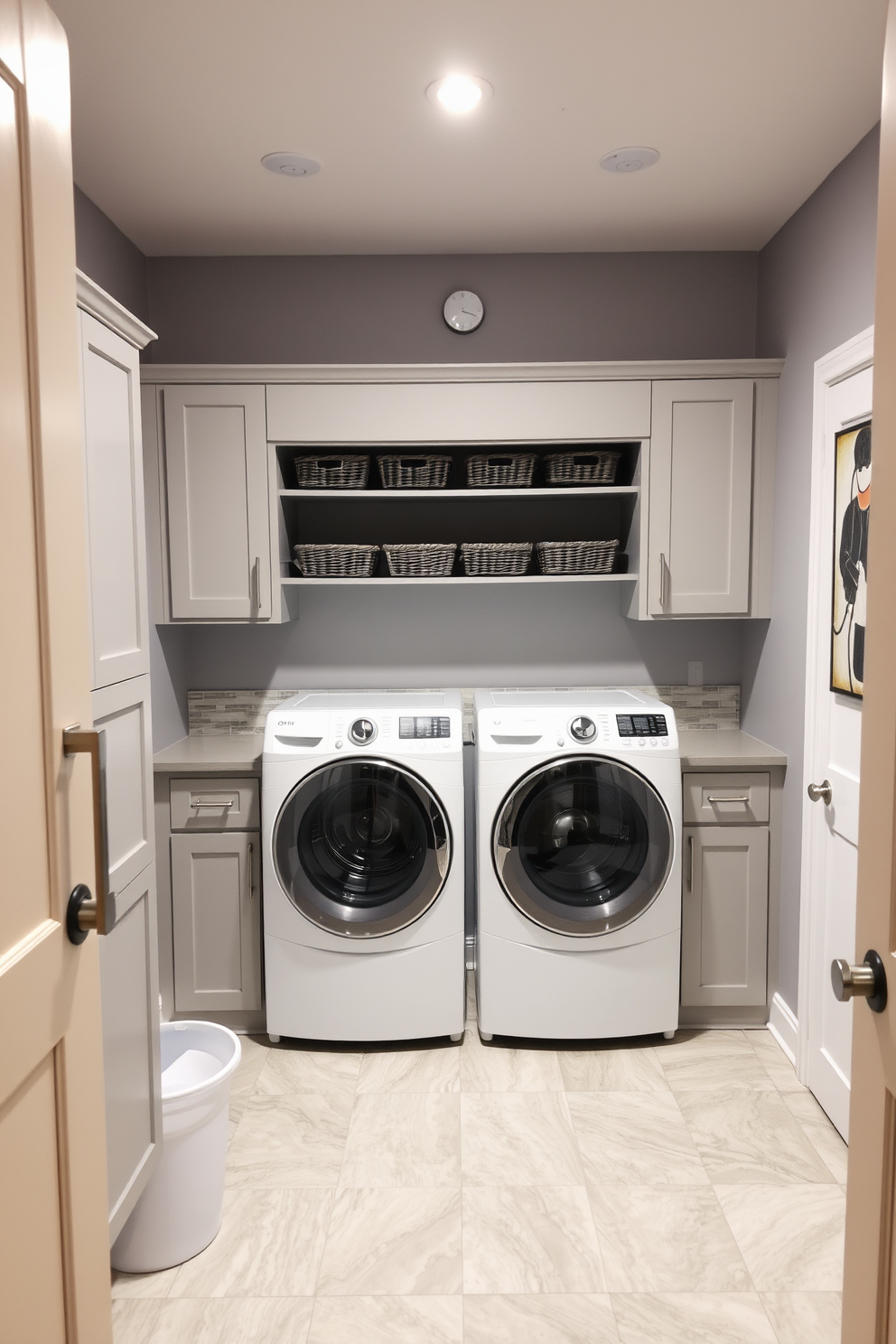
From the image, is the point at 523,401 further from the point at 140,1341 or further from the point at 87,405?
the point at 140,1341

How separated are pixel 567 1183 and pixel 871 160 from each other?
261cm

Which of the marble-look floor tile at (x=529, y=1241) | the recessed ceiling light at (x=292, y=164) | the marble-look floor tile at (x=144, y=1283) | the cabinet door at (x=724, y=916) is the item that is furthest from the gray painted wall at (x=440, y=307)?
the marble-look floor tile at (x=144, y=1283)

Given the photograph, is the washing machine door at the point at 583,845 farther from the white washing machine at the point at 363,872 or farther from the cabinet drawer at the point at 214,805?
the cabinet drawer at the point at 214,805

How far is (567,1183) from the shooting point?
215 centimetres

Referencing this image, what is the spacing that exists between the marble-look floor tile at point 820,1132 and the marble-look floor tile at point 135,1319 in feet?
5.13

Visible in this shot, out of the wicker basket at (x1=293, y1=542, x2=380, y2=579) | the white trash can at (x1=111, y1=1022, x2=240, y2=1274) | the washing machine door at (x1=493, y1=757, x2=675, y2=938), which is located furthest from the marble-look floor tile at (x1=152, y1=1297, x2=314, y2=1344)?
the wicker basket at (x1=293, y1=542, x2=380, y2=579)

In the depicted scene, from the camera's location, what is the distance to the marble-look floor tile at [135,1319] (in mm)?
1707

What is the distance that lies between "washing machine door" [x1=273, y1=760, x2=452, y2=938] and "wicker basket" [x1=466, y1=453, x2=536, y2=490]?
0.99m

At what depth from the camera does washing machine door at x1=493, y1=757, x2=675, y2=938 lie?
268 centimetres

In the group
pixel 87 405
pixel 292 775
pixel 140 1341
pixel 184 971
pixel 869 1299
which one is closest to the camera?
pixel 869 1299

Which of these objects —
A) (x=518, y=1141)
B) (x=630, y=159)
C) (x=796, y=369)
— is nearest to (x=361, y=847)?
(x=518, y=1141)

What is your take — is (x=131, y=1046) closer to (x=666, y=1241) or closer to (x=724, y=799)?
(x=666, y=1241)

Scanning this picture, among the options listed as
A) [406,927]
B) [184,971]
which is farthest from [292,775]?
[184,971]

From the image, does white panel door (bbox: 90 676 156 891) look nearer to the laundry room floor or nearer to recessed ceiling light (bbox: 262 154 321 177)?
the laundry room floor
